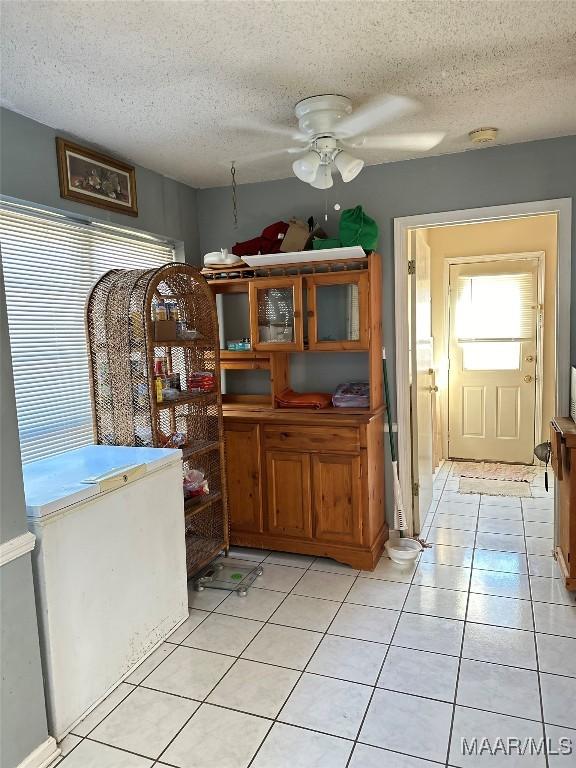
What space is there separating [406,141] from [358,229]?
529 millimetres

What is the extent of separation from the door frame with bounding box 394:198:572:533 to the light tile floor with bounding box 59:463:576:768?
0.72m

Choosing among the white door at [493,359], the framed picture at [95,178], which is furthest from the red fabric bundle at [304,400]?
the white door at [493,359]

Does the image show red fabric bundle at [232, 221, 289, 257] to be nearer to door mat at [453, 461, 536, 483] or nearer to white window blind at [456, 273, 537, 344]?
white window blind at [456, 273, 537, 344]

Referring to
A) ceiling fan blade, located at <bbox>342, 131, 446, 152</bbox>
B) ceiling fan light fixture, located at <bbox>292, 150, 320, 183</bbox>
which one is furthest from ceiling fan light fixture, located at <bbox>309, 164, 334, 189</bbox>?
ceiling fan blade, located at <bbox>342, 131, 446, 152</bbox>

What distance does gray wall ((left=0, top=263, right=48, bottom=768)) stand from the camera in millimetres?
1744

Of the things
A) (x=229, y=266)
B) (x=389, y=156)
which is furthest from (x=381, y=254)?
(x=229, y=266)

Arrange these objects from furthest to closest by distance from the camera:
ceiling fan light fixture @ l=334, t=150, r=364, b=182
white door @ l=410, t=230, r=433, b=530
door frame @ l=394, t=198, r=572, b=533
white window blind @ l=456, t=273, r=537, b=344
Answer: white window blind @ l=456, t=273, r=537, b=344
white door @ l=410, t=230, r=433, b=530
door frame @ l=394, t=198, r=572, b=533
ceiling fan light fixture @ l=334, t=150, r=364, b=182

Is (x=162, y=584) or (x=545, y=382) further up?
(x=545, y=382)

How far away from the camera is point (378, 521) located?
346cm

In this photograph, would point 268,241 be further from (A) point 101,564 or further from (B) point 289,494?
(A) point 101,564

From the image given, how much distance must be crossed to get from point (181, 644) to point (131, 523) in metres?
0.67

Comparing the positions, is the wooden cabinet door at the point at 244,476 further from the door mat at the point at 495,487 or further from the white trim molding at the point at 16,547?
the door mat at the point at 495,487

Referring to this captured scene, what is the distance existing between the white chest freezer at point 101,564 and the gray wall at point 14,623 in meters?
0.08

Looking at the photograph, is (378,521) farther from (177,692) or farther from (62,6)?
(62,6)
